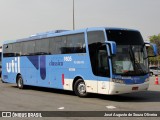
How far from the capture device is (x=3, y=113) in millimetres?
11477

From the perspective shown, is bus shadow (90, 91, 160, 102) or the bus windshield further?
bus shadow (90, 91, 160, 102)

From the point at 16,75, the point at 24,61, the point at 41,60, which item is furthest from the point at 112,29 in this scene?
the point at 16,75

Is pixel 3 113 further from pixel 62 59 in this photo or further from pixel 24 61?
pixel 24 61

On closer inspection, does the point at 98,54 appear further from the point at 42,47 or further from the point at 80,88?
the point at 42,47

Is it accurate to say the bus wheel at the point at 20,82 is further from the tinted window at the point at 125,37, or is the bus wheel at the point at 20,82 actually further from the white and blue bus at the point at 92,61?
the tinted window at the point at 125,37

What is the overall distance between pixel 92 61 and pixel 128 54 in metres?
1.70

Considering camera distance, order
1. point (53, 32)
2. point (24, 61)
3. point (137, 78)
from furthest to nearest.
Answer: point (24, 61) < point (53, 32) < point (137, 78)

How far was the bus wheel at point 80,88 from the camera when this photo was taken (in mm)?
16812

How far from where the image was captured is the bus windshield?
15195 millimetres

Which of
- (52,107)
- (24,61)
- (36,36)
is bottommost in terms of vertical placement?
(52,107)

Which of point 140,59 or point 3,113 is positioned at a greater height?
point 140,59

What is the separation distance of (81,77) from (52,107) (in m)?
4.17

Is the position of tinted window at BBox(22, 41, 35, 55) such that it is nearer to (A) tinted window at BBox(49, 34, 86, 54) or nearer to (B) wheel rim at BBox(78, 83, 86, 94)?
(A) tinted window at BBox(49, 34, 86, 54)

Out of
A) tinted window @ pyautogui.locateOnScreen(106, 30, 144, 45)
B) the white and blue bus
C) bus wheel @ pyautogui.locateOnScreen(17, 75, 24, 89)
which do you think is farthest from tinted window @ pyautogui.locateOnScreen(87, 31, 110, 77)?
bus wheel @ pyautogui.locateOnScreen(17, 75, 24, 89)
